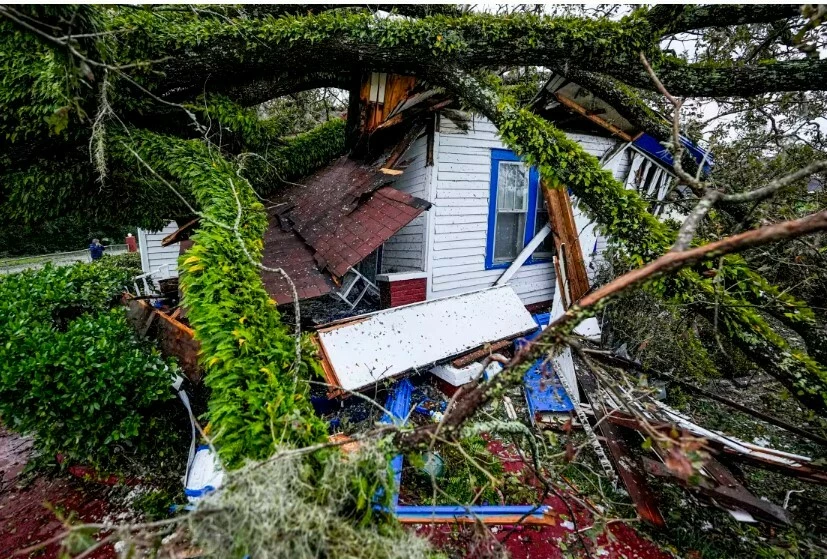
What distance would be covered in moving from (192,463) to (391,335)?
2501 mm

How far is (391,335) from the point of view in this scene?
15.9 feet

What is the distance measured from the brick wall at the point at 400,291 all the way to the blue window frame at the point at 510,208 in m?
1.61

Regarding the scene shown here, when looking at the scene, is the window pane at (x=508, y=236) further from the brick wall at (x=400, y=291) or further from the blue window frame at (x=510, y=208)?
the brick wall at (x=400, y=291)

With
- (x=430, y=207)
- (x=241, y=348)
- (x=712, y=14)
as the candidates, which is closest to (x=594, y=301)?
(x=241, y=348)

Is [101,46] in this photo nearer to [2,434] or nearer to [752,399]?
[2,434]

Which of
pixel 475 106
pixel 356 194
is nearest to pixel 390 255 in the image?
pixel 356 194

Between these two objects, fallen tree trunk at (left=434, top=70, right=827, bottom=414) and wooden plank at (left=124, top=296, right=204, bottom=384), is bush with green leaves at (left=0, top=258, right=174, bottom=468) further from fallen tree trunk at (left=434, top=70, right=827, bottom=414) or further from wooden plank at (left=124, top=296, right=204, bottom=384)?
fallen tree trunk at (left=434, top=70, right=827, bottom=414)

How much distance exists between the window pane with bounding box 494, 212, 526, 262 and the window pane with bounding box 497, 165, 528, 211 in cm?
18

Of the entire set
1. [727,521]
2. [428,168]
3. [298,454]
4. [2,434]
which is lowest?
[2,434]

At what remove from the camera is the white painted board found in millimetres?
4414

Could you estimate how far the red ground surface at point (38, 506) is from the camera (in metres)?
3.24

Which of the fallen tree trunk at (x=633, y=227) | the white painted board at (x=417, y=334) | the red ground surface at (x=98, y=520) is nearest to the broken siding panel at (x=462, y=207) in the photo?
the white painted board at (x=417, y=334)

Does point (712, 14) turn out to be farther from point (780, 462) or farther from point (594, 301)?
point (594, 301)

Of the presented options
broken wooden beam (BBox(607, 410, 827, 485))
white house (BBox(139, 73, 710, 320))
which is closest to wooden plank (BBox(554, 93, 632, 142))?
white house (BBox(139, 73, 710, 320))
